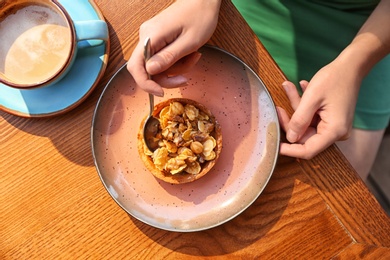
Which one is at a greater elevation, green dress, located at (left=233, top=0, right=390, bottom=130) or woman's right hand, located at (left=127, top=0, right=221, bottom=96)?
woman's right hand, located at (left=127, top=0, right=221, bottom=96)

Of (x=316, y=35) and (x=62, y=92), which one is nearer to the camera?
(x=62, y=92)

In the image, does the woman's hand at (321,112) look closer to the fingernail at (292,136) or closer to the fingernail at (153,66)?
the fingernail at (292,136)

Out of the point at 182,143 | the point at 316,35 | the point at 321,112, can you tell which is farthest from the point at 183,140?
the point at 316,35

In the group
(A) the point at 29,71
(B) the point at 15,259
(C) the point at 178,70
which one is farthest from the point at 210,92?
(B) the point at 15,259

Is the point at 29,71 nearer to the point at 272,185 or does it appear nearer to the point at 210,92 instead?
Result: the point at 210,92

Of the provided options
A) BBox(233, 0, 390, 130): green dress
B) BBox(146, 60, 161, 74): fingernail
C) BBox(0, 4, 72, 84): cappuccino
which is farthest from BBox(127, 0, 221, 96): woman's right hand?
BBox(233, 0, 390, 130): green dress

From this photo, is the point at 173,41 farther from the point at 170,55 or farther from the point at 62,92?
the point at 62,92

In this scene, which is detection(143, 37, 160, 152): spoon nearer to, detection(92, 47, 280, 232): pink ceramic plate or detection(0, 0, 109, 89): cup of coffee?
detection(92, 47, 280, 232): pink ceramic plate
